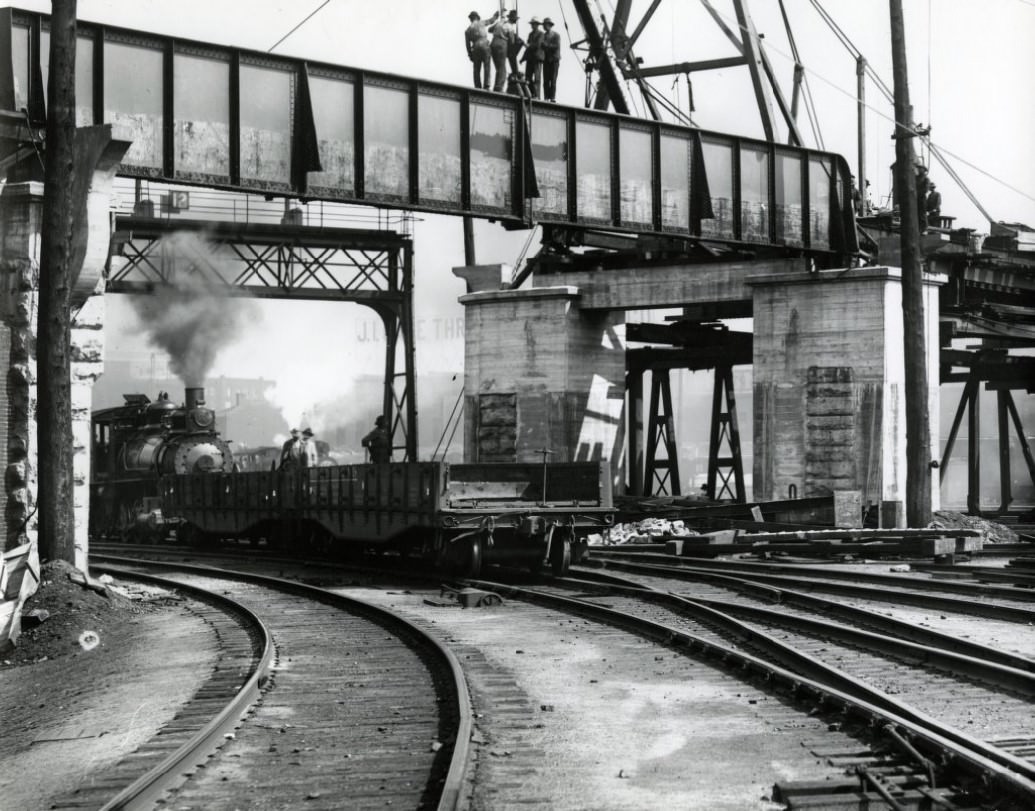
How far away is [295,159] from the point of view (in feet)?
65.9

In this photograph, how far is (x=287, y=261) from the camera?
32.2 meters

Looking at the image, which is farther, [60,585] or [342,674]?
[60,585]

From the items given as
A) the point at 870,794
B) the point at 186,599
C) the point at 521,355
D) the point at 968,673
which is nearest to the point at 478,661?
the point at 968,673

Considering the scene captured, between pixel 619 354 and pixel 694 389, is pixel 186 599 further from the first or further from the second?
pixel 694 389

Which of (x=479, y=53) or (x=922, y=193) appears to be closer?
(x=479, y=53)

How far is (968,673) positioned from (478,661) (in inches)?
150

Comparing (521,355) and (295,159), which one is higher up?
(295,159)

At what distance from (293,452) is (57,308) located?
35.5 feet

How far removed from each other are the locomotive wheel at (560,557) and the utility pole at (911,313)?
27.2 feet

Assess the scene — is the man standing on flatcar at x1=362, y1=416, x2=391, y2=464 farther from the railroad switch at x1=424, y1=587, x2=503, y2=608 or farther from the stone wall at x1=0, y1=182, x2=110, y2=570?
the railroad switch at x1=424, y1=587, x2=503, y2=608

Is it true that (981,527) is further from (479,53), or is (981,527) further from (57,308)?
(57,308)

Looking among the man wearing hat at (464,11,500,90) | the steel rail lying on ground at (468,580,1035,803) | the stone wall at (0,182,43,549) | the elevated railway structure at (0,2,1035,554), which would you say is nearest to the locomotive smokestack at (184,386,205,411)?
the elevated railway structure at (0,2,1035,554)

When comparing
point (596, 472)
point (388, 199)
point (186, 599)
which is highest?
point (388, 199)

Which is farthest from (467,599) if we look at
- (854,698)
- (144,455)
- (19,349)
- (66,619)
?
(144,455)
